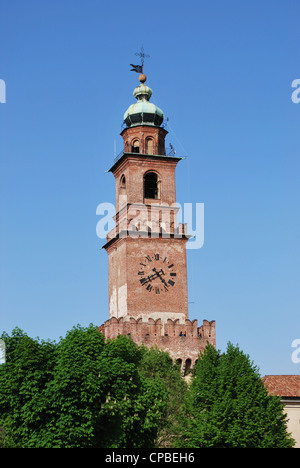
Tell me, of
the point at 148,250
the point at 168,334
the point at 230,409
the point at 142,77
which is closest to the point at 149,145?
the point at 142,77

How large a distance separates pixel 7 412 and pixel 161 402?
9.54 meters

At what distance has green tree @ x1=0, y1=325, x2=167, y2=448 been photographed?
45625 millimetres

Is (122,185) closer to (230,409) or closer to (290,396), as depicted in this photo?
(290,396)

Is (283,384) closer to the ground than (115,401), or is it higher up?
higher up

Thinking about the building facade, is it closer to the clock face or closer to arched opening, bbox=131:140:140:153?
the clock face

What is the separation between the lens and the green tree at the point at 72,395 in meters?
45.6

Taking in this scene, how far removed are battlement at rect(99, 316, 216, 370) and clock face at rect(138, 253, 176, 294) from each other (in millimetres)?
3174

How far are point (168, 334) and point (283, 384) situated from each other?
954cm

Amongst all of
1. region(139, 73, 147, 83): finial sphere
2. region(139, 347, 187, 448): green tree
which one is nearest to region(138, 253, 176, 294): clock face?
region(139, 347, 187, 448): green tree

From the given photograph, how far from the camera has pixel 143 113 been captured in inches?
2923

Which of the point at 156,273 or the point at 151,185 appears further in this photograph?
the point at 151,185

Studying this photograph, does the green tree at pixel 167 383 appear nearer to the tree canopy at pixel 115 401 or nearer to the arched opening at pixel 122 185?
the tree canopy at pixel 115 401
